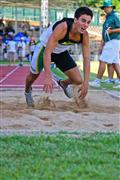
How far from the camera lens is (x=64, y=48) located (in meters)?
8.59

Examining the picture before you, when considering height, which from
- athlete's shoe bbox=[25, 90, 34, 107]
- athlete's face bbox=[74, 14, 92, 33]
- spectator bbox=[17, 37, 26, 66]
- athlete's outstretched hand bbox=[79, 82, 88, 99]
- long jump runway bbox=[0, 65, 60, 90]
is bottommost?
spectator bbox=[17, 37, 26, 66]

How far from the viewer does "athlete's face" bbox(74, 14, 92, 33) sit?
7.68 m

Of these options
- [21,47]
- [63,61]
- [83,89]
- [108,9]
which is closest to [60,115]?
[83,89]

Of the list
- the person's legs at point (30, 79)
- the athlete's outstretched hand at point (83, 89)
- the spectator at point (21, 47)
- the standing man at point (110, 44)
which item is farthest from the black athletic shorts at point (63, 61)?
the spectator at point (21, 47)

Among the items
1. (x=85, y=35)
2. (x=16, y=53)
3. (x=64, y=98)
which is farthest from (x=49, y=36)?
(x=16, y=53)

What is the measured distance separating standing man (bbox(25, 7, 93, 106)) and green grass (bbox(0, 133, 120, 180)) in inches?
73.5

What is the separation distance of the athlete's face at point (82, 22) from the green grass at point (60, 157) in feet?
6.76

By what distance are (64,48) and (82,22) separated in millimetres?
942

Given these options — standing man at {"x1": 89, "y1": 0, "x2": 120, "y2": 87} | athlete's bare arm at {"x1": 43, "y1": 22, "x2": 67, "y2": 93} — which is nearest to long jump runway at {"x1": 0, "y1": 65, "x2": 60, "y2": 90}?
standing man at {"x1": 89, "y1": 0, "x2": 120, "y2": 87}

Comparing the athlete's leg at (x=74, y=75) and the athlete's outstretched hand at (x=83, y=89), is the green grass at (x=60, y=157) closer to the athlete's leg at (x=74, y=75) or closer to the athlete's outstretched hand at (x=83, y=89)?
the athlete's outstretched hand at (x=83, y=89)

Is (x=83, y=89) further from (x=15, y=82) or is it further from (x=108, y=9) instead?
(x=15, y=82)

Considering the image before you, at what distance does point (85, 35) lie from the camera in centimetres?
814

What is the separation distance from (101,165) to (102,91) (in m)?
7.26

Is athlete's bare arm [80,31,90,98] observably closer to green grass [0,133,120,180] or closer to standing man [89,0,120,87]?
green grass [0,133,120,180]
